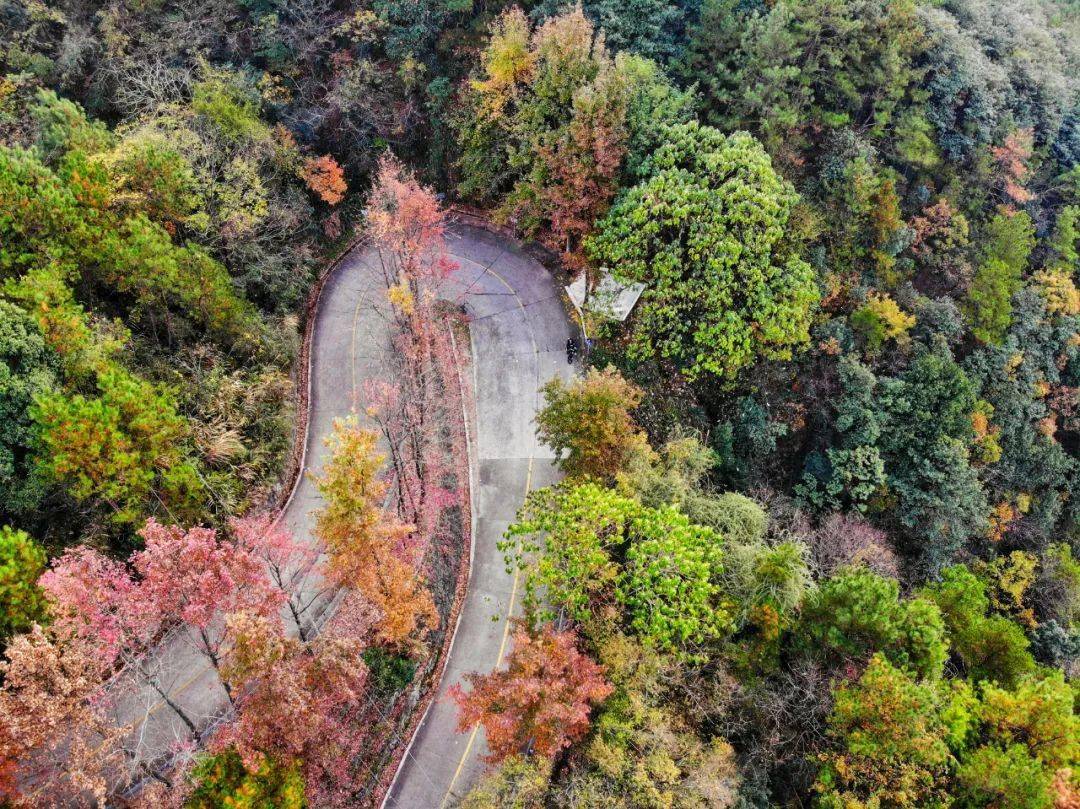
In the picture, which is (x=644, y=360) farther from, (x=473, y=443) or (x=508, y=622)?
(x=508, y=622)

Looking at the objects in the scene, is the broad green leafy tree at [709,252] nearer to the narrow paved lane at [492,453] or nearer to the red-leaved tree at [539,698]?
the narrow paved lane at [492,453]

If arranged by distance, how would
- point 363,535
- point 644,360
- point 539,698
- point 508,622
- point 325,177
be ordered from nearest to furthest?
point 539,698 < point 363,535 < point 508,622 < point 644,360 < point 325,177

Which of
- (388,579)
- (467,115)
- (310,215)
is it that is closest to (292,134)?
(310,215)

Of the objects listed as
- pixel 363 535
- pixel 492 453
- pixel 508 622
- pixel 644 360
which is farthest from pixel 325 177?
pixel 508 622

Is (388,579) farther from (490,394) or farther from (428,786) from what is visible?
(490,394)

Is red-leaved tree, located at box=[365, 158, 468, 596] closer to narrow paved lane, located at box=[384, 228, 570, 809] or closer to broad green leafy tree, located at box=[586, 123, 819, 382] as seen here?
narrow paved lane, located at box=[384, 228, 570, 809]

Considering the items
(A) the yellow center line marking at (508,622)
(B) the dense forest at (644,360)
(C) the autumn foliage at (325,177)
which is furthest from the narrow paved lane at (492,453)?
(C) the autumn foliage at (325,177)
